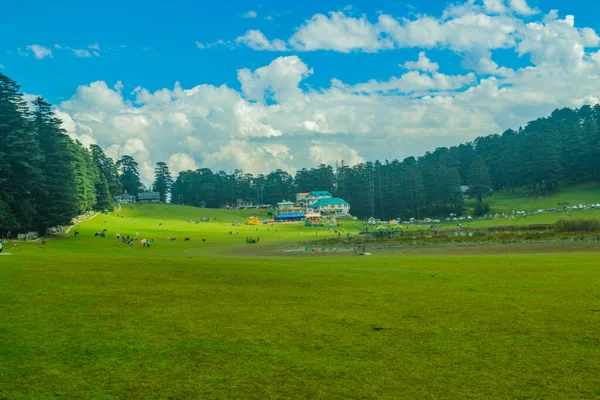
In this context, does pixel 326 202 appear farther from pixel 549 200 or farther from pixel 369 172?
pixel 549 200

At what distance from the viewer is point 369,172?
171125 millimetres

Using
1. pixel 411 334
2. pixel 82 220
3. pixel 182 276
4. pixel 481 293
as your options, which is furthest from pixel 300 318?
pixel 82 220

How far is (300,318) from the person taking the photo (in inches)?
467

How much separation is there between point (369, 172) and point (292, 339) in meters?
164

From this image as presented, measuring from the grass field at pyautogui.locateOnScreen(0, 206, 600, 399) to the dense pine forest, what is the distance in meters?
38.8

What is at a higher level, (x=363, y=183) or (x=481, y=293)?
(x=363, y=183)

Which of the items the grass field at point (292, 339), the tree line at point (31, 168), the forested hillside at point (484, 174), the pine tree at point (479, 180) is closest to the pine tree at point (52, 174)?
the tree line at point (31, 168)

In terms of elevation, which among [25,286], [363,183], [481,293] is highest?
[363,183]

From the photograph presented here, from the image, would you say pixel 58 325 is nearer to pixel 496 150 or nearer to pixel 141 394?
pixel 141 394

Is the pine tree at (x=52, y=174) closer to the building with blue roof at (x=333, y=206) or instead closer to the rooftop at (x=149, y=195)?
the building with blue roof at (x=333, y=206)

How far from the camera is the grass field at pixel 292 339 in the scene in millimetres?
7535

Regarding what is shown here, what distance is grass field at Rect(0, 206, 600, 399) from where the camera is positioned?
7.54 m

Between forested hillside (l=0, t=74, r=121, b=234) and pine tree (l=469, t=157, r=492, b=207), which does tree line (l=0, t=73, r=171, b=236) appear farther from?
pine tree (l=469, t=157, r=492, b=207)

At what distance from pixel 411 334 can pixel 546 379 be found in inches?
121
